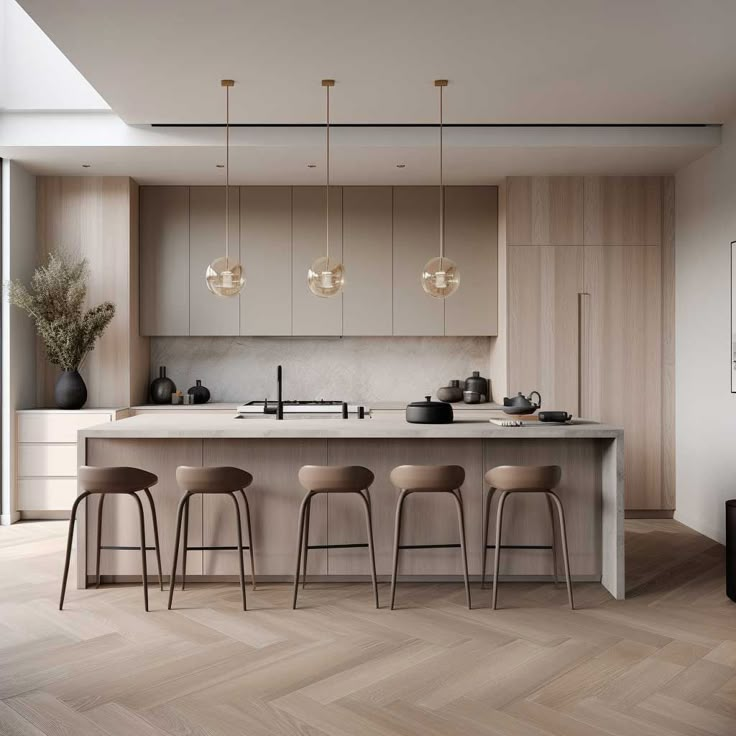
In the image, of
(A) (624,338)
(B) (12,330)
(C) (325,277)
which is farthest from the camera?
(A) (624,338)

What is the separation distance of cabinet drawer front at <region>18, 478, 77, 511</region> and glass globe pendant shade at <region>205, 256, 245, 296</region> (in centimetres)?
244

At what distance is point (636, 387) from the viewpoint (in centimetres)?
604

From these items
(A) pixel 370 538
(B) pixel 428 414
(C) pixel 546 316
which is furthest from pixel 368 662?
(C) pixel 546 316

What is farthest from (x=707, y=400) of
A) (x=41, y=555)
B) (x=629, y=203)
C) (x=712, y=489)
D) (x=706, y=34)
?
(x=41, y=555)

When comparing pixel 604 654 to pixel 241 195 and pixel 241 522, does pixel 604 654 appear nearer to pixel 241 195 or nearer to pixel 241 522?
pixel 241 522

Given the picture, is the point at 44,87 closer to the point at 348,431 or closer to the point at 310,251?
the point at 310,251

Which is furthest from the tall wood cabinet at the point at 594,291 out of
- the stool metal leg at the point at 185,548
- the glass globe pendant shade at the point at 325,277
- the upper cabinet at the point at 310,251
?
the stool metal leg at the point at 185,548

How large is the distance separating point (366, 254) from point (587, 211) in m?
1.88

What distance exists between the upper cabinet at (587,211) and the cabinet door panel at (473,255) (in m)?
0.40

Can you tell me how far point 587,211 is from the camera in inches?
238

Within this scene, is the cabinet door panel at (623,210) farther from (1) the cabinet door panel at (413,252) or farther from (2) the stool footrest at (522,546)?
(2) the stool footrest at (522,546)

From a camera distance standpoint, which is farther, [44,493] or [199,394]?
[199,394]

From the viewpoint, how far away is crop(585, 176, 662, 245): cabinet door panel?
6.04 metres

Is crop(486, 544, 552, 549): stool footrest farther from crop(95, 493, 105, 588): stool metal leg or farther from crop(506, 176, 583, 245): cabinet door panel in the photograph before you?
crop(506, 176, 583, 245): cabinet door panel
